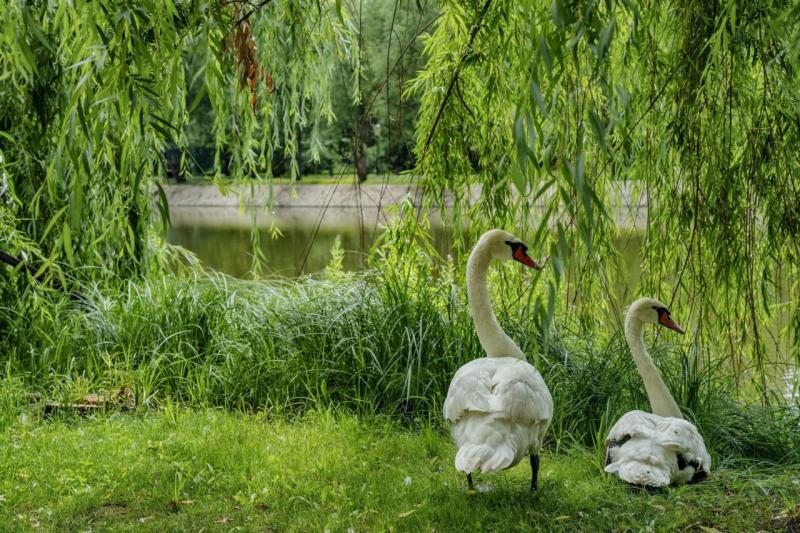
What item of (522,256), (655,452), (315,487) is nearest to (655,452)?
(655,452)

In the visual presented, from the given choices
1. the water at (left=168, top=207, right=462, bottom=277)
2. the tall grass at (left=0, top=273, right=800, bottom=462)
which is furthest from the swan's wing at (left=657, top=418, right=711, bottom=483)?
the water at (left=168, top=207, right=462, bottom=277)

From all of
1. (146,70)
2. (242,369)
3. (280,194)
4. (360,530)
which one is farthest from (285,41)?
(280,194)

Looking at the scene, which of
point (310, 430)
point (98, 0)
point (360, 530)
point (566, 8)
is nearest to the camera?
point (566, 8)

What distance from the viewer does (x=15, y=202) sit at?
538 cm

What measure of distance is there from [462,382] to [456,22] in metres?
2.01

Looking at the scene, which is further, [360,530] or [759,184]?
[759,184]

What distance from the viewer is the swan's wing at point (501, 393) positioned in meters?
3.15

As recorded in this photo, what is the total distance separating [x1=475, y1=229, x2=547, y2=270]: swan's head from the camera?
3857 millimetres

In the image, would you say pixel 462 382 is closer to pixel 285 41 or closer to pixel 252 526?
pixel 252 526

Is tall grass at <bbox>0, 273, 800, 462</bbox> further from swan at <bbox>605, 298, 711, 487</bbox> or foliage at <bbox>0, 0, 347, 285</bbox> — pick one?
foliage at <bbox>0, 0, 347, 285</bbox>

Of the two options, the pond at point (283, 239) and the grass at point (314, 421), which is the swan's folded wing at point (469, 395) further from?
the pond at point (283, 239)

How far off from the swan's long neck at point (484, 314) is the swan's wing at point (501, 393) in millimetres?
268

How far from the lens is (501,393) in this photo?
3.18m

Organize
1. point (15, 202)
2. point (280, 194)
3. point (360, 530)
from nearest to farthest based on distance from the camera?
point (360, 530)
point (15, 202)
point (280, 194)
